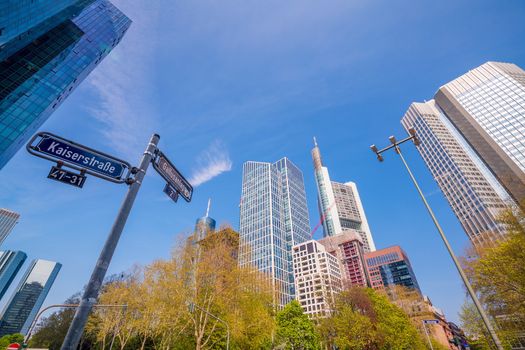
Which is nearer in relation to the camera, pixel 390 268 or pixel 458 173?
pixel 458 173

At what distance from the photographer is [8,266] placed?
583ft

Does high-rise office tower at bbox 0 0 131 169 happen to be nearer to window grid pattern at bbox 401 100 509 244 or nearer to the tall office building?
window grid pattern at bbox 401 100 509 244

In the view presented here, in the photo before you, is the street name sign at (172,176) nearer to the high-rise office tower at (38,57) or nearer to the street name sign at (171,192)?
the street name sign at (171,192)

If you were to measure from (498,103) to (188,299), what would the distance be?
13442 centimetres

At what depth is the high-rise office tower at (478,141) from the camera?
8444 centimetres

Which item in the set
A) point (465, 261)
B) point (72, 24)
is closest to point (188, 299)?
point (465, 261)

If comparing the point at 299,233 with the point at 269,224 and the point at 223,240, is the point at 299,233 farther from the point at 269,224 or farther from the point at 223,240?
the point at 223,240

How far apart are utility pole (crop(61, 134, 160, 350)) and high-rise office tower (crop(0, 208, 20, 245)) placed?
184457 mm

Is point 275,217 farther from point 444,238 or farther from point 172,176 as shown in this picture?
point 172,176

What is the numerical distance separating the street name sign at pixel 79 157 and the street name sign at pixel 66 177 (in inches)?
7.0

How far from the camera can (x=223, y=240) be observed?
21625 millimetres

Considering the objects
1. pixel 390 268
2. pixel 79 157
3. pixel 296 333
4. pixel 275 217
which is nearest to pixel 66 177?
pixel 79 157

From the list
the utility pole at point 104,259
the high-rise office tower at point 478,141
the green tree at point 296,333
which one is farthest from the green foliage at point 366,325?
the high-rise office tower at point 478,141

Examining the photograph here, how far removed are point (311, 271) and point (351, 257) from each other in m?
42.0
